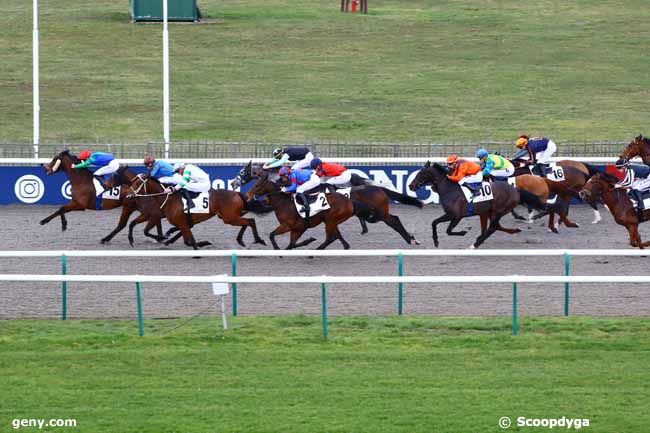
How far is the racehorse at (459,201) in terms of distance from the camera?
1930cm

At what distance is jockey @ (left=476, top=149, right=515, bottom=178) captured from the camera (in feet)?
65.6

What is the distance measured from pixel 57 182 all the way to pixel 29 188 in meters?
0.47

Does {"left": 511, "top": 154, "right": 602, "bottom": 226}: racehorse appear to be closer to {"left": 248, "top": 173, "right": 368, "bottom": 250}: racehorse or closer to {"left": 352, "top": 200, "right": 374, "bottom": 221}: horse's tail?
{"left": 352, "top": 200, "right": 374, "bottom": 221}: horse's tail

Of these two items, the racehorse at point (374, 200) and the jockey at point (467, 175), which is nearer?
the racehorse at point (374, 200)

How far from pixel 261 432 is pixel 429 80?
2833 centimetres

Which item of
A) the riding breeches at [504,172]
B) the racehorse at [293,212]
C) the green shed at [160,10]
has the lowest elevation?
the racehorse at [293,212]

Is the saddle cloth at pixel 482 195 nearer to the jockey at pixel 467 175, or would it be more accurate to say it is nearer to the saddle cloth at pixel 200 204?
the jockey at pixel 467 175

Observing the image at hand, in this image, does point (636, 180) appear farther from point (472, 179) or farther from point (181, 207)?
point (181, 207)

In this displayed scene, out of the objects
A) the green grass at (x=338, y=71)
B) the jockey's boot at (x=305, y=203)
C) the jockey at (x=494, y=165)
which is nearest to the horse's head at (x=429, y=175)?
the jockey at (x=494, y=165)

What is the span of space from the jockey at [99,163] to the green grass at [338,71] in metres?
11.4

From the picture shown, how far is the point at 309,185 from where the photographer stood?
61.2ft

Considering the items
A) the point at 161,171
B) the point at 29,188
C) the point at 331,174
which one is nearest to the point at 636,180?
the point at 331,174

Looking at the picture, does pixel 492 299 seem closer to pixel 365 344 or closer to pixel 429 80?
pixel 365 344

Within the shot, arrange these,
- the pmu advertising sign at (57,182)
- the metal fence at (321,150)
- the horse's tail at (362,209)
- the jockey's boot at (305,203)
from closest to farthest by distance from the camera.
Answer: the jockey's boot at (305,203), the horse's tail at (362,209), the pmu advertising sign at (57,182), the metal fence at (321,150)
